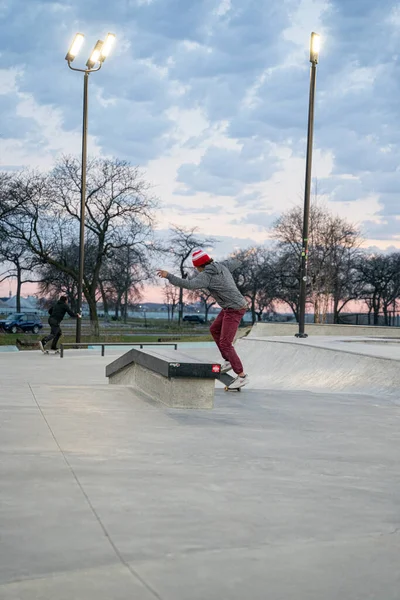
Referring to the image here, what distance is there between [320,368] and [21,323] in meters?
45.0

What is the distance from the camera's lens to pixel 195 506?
11.9 feet

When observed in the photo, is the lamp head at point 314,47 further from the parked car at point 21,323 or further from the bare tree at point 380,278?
the bare tree at point 380,278

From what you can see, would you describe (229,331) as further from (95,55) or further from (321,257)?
(321,257)

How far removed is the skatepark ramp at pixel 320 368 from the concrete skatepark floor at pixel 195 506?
11.1 feet

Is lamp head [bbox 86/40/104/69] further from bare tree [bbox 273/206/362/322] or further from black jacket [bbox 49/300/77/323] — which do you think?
bare tree [bbox 273/206/362/322]

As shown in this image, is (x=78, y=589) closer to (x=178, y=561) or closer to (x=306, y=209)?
(x=178, y=561)

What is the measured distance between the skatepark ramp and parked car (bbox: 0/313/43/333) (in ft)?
130

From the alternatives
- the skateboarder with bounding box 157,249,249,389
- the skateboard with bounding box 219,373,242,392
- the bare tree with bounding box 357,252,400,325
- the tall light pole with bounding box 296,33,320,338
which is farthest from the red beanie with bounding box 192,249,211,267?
the bare tree with bounding box 357,252,400,325

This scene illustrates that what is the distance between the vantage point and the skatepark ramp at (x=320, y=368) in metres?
10.1

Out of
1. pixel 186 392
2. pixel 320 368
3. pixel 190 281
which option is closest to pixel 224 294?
pixel 190 281

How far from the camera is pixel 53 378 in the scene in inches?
497

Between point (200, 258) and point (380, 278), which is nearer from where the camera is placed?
point (200, 258)

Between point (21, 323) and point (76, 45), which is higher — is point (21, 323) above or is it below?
below

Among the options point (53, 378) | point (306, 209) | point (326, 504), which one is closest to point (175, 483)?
point (326, 504)
